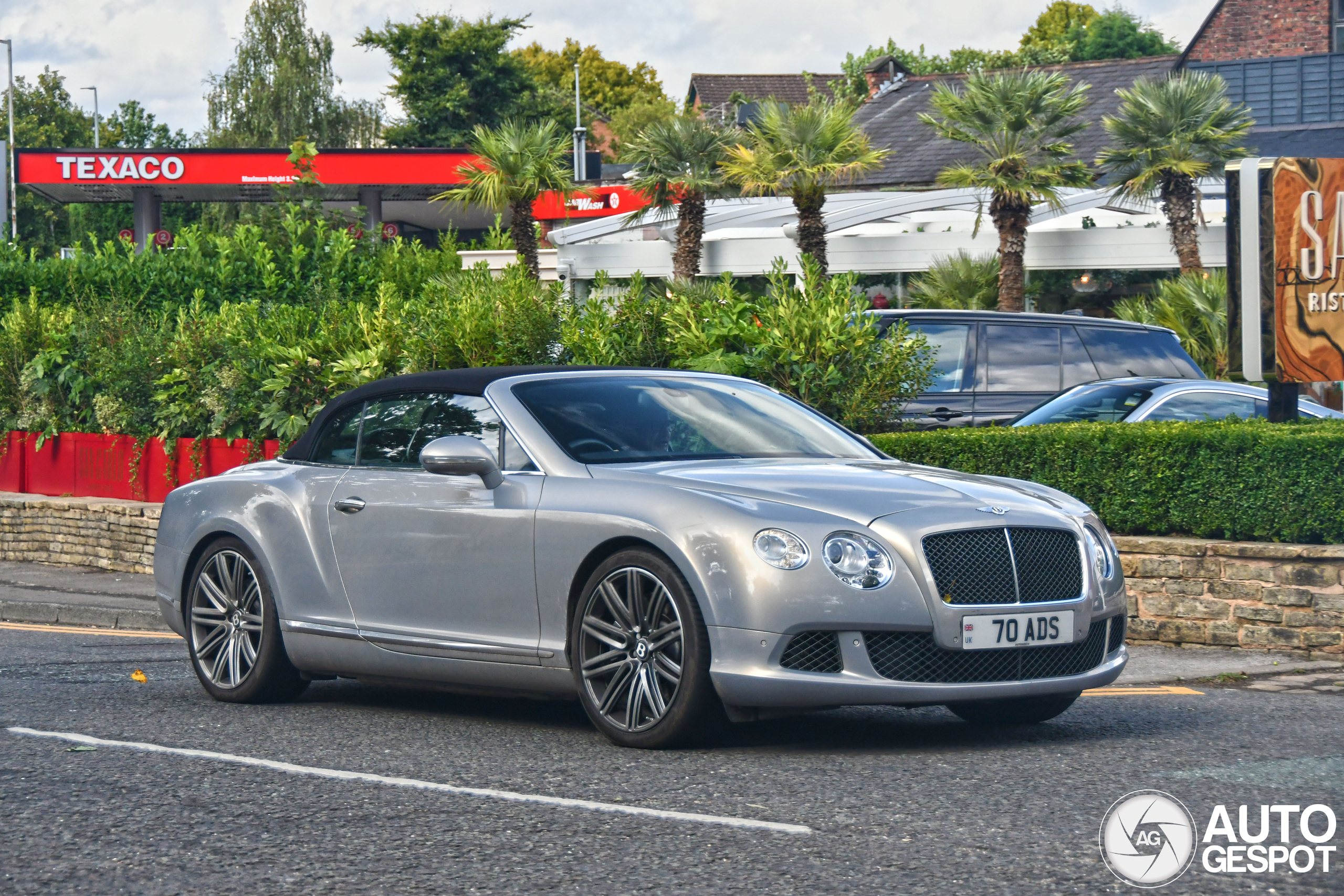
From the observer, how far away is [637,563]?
6.03 meters

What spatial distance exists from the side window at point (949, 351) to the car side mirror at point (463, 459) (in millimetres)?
8044

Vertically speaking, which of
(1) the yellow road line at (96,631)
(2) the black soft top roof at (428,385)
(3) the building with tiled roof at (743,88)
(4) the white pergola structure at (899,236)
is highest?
(3) the building with tiled roof at (743,88)

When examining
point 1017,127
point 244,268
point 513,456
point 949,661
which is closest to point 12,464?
point 244,268

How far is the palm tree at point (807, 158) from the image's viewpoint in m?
26.5

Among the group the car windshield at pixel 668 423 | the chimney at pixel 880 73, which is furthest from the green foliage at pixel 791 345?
the chimney at pixel 880 73

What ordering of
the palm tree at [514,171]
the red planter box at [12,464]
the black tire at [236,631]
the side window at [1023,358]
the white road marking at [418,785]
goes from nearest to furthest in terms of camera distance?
the white road marking at [418,785], the black tire at [236,631], the side window at [1023,358], the red planter box at [12,464], the palm tree at [514,171]

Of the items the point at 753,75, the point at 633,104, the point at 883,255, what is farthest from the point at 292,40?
the point at 883,255

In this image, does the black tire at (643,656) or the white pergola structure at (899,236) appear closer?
the black tire at (643,656)

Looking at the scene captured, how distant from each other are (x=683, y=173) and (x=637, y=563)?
23.6 meters

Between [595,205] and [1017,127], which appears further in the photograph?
[595,205]

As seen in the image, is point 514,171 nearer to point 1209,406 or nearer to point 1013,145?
point 1013,145

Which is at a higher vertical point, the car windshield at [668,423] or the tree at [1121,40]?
the tree at [1121,40]

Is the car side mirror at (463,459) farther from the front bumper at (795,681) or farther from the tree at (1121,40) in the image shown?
the tree at (1121,40)

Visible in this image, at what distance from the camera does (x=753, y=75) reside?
297ft
